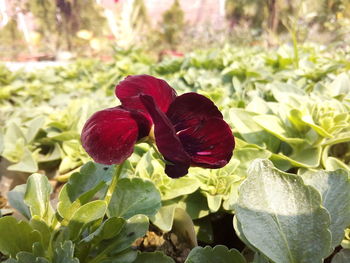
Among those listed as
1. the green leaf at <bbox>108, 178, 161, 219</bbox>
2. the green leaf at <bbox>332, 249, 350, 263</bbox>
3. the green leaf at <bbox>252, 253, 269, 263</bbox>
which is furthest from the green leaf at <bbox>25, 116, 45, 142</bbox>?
the green leaf at <bbox>332, 249, 350, 263</bbox>

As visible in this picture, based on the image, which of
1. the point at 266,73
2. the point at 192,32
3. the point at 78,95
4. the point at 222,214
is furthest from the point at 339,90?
the point at 192,32

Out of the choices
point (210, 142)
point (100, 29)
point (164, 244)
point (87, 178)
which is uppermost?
point (210, 142)

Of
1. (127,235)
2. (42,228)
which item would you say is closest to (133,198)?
(127,235)

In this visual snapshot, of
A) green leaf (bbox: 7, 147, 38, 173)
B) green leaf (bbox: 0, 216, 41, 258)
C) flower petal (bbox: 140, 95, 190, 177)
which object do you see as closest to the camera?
flower petal (bbox: 140, 95, 190, 177)

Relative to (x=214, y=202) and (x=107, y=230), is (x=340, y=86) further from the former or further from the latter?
(x=107, y=230)

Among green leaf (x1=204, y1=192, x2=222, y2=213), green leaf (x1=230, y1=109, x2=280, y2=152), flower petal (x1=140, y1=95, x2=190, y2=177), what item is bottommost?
green leaf (x1=204, y1=192, x2=222, y2=213)

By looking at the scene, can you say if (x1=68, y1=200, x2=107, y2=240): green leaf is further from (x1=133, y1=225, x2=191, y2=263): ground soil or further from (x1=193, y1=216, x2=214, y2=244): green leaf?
(x1=193, y1=216, x2=214, y2=244): green leaf

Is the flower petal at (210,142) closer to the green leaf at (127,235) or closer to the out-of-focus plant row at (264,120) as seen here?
the green leaf at (127,235)
